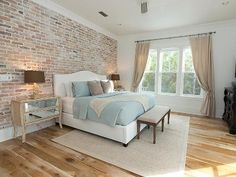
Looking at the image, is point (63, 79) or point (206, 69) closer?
point (63, 79)

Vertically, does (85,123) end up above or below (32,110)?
below

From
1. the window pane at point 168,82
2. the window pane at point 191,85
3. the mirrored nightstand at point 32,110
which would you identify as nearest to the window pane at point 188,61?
the window pane at point 191,85

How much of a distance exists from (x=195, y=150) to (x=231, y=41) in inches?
136

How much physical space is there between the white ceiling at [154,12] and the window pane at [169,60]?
0.86 m

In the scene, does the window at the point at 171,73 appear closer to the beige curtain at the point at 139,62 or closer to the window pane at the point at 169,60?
the window pane at the point at 169,60

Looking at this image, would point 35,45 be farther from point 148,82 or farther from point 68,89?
point 148,82

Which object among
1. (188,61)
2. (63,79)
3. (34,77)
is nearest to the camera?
(34,77)

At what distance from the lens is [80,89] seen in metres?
3.70

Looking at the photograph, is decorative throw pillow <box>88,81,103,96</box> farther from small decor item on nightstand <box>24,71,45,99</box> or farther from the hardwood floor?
the hardwood floor

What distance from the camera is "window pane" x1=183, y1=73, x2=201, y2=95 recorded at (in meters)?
4.80

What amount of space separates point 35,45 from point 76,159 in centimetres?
247

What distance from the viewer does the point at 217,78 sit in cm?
→ 444

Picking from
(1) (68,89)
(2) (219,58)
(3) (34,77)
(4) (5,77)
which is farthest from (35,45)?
(2) (219,58)

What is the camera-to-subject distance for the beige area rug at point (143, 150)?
2018 mm
